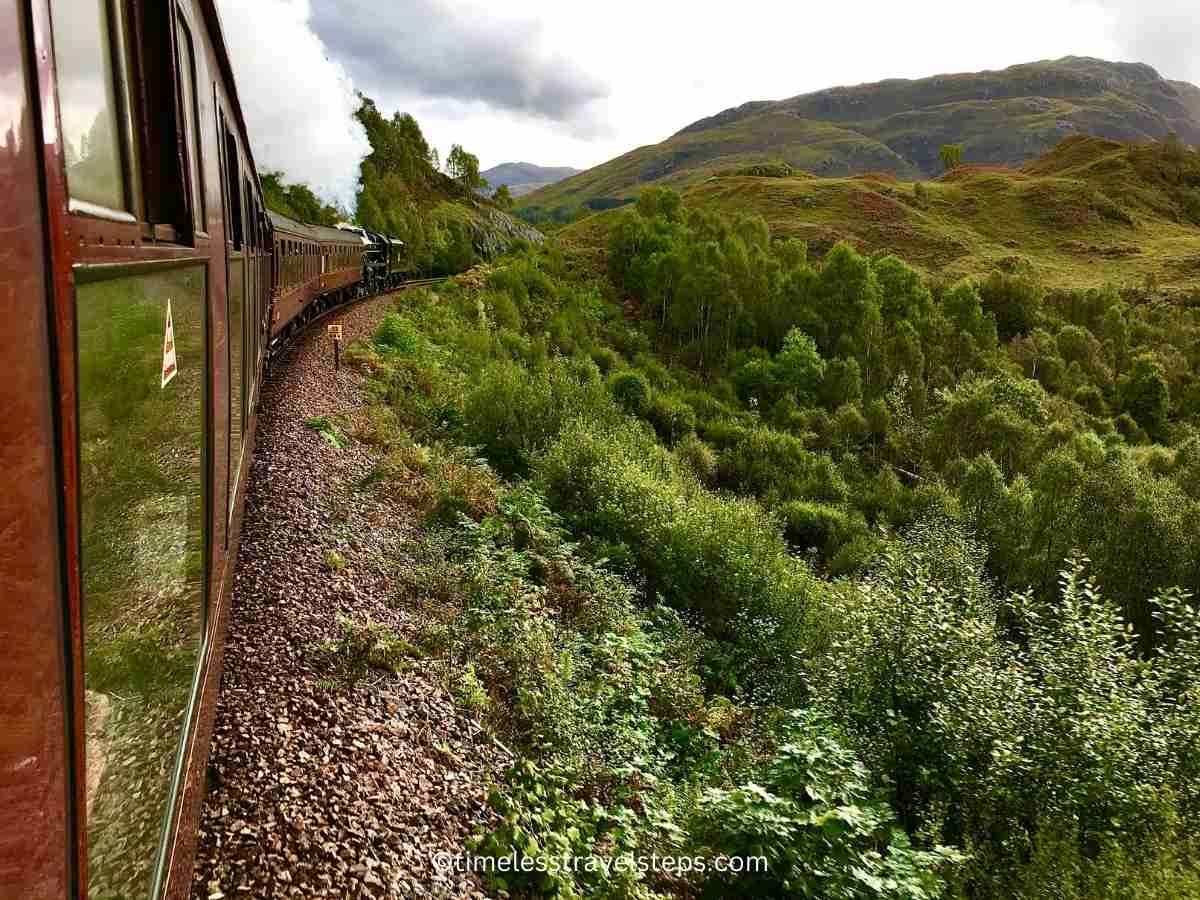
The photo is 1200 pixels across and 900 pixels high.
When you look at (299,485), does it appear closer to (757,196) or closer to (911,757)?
(911,757)

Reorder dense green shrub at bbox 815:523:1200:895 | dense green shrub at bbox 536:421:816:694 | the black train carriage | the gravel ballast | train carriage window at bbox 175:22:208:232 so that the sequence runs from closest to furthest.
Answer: train carriage window at bbox 175:22:208:232 → the gravel ballast → dense green shrub at bbox 815:523:1200:895 → dense green shrub at bbox 536:421:816:694 → the black train carriage

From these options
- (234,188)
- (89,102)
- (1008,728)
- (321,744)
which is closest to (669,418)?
(1008,728)

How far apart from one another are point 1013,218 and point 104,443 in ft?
328

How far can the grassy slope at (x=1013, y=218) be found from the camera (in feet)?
226

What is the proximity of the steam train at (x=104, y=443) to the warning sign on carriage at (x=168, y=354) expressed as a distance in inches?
0.5

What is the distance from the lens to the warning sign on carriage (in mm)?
1900

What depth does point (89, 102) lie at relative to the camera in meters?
1.34

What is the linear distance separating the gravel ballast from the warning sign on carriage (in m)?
2.99

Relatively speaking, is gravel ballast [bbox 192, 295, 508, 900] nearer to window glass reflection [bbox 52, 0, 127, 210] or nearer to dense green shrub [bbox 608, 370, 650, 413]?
window glass reflection [bbox 52, 0, 127, 210]

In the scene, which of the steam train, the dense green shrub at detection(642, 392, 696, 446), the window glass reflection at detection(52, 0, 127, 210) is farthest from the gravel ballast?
the dense green shrub at detection(642, 392, 696, 446)

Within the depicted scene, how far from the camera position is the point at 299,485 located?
8.76 metres

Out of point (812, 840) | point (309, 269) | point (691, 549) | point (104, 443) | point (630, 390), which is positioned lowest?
point (691, 549)

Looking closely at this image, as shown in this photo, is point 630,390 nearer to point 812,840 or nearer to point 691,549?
point 691,549

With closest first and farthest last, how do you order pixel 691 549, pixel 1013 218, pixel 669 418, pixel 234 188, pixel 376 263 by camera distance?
pixel 234 188 < pixel 691 549 < pixel 669 418 < pixel 376 263 < pixel 1013 218
